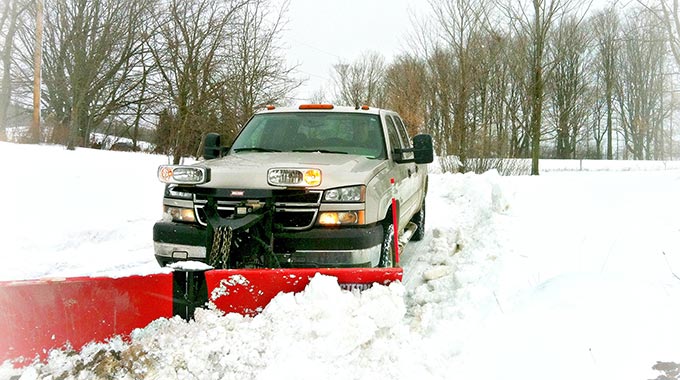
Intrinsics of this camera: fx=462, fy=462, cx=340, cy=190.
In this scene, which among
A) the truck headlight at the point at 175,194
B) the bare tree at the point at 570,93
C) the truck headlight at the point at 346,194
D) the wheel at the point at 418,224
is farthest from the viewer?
the bare tree at the point at 570,93

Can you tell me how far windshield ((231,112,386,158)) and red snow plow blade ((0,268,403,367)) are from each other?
6.00 feet

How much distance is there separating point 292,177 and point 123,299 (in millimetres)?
1360

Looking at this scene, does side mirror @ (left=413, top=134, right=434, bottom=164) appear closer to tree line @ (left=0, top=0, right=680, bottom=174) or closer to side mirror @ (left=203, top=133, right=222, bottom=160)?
side mirror @ (left=203, top=133, right=222, bottom=160)

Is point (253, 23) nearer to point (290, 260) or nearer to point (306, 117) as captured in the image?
point (306, 117)

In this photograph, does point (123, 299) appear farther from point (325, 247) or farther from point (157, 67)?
point (157, 67)

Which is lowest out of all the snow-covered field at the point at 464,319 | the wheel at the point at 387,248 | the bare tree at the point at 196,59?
the snow-covered field at the point at 464,319

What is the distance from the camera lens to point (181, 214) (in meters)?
3.72

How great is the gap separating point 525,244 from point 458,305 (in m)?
1.70

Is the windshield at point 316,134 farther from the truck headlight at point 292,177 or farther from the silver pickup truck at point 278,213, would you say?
the truck headlight at point 292,177

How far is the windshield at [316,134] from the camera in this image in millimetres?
4590

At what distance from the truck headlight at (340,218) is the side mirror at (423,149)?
1.51m

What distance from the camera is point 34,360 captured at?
267 centimetres

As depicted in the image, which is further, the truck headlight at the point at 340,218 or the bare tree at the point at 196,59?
the bare tree at the point at 196,59

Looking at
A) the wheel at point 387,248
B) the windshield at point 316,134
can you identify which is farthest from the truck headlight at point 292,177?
the windshield at point 316,134
